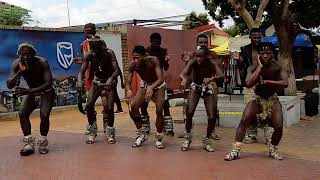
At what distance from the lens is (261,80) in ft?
21.0

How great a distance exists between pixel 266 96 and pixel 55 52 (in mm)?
8192

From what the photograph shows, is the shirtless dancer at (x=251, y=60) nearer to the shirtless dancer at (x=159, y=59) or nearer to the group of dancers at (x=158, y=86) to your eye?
the group of dancers at (x=158, y=86)

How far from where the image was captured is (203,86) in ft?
23.7

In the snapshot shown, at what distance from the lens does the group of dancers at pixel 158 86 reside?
661 centimetres

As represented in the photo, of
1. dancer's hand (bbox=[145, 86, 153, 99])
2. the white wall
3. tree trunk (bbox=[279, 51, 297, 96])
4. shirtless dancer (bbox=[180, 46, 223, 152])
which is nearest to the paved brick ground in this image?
shirtless dancer (bbox=[180, 46, 223, 152])

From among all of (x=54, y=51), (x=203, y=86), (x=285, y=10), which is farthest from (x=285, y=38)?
(x=54, y=51)

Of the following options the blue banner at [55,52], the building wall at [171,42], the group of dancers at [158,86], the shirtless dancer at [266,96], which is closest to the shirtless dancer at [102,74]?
the group of dancers at [158,86]

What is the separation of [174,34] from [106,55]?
32.7 feet

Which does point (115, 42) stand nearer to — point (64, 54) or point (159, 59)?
point (64, 54)

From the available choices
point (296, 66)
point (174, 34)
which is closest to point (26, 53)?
point (174, 34)

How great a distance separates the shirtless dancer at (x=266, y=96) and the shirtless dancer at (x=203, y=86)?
617mm

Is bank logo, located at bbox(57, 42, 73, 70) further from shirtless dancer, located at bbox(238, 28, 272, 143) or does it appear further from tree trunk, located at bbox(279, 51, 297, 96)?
shirtless dancer, located at bbox(238, 28, 272, 143)

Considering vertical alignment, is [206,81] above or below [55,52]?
below

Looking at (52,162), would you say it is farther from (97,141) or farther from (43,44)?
(43,44)
